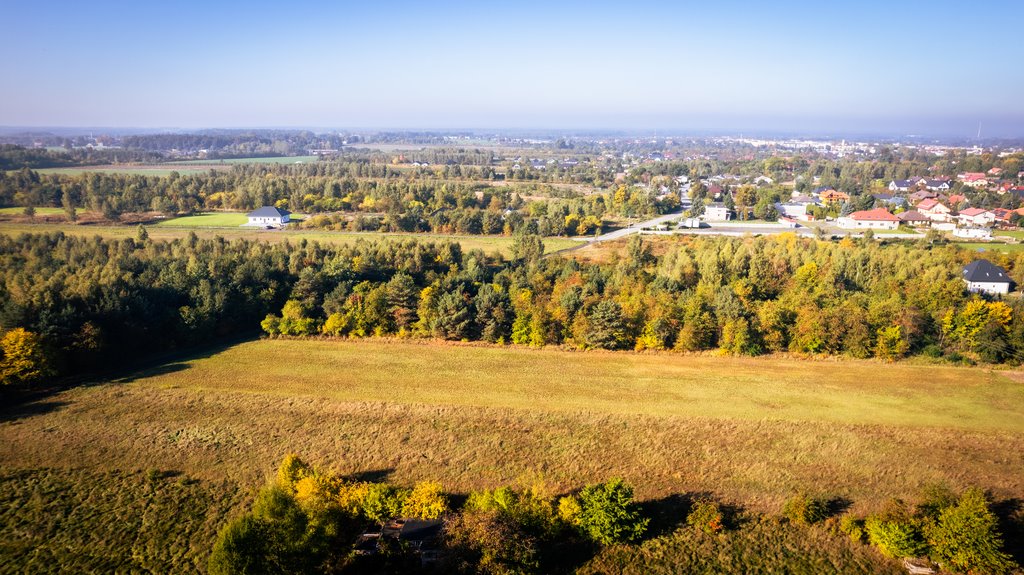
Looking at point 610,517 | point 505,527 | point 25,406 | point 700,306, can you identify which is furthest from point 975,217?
point 25,406

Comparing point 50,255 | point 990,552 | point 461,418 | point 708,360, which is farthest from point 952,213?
point 50,255

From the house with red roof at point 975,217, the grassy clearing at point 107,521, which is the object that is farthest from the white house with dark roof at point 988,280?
the grassy clearing at point 107,521

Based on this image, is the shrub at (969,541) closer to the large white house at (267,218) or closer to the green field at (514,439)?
the green field at (514,439)

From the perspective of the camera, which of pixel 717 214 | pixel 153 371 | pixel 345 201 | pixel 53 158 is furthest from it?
pixel 53 158

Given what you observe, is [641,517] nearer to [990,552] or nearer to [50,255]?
[990,552]

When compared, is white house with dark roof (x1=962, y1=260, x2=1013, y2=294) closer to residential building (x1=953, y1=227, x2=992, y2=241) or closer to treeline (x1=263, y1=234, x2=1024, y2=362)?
treeline (x1=263, y1=234, x2=1024, y2=362)

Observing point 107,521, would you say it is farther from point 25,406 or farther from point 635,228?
point 635,228
